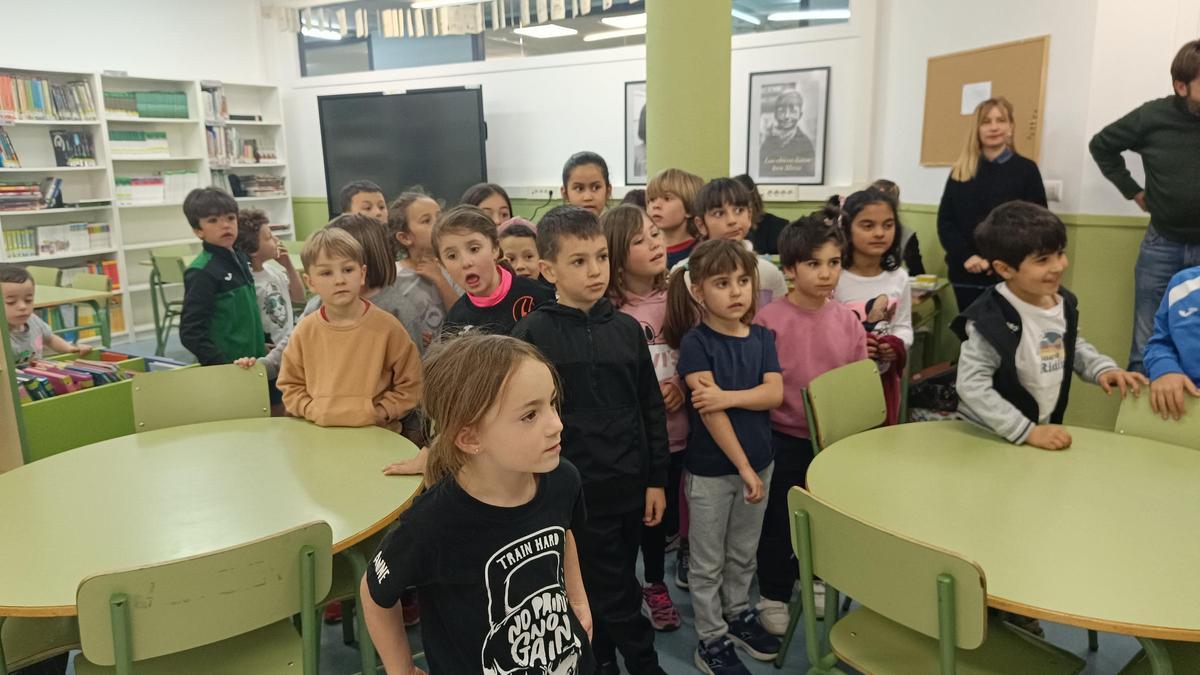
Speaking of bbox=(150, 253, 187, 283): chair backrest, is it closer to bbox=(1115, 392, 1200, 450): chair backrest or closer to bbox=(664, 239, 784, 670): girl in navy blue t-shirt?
bbox=(664, 239, 784, 670): girl in navy blue t-shirt

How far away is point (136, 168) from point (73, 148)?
578 millimetres

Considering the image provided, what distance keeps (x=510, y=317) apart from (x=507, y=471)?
1042 millimetres

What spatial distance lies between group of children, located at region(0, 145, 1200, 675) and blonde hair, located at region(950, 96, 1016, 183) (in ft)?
4.82

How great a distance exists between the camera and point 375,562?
4.21 feet

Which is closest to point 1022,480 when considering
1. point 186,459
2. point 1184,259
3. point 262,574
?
point 262,574

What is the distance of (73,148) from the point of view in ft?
21.0

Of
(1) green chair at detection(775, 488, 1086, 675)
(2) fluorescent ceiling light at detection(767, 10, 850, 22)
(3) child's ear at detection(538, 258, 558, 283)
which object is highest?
(2) fluorescent ceiling light at detection(767, 10, 850, 22)

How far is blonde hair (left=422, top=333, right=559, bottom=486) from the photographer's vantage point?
1271mm

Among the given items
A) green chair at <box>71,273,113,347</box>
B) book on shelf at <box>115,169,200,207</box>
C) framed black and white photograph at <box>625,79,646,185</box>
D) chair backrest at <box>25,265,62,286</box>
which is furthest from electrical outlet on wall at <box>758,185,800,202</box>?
book on shelf at <box>115,169,200,207</box>

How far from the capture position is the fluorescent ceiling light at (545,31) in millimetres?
6492

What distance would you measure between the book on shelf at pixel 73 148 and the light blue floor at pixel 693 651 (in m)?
5.51

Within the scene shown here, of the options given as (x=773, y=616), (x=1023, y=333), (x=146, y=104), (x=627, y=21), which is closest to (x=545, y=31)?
(x=627, y=21)

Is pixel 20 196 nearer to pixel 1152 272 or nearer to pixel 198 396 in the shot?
pixel 198 396

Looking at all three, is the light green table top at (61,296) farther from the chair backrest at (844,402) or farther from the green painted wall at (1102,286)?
the green painted wall at (1102,286)
